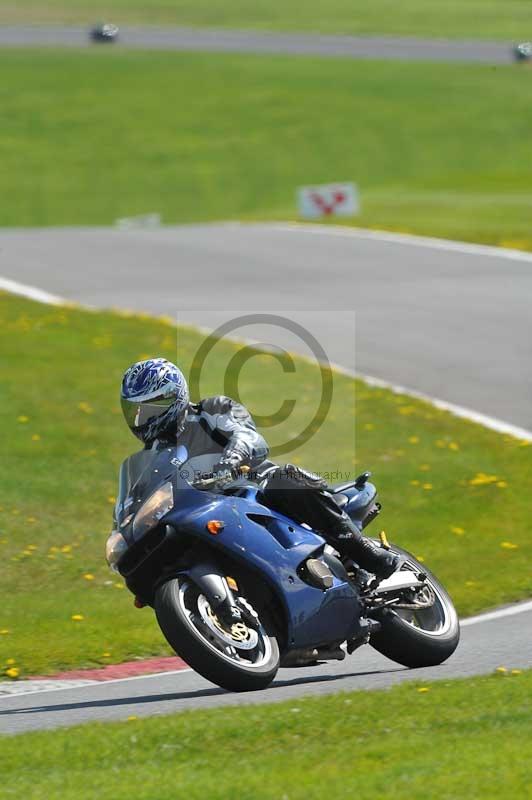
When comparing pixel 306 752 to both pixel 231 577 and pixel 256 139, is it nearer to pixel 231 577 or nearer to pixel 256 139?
pixel 231 577

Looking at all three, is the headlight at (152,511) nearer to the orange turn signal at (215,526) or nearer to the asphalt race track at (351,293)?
the orange turn signal at (215,526)

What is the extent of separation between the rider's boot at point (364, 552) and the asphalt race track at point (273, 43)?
58.2m

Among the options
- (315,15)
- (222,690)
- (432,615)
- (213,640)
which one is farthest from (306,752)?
(315,15)

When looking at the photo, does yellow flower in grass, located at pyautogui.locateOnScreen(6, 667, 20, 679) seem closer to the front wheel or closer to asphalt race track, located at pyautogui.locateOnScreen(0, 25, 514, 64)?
the front wheel

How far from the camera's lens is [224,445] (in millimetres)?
8750

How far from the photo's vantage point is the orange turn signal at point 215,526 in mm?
8258

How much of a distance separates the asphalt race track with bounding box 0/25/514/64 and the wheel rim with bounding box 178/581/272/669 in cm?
5909

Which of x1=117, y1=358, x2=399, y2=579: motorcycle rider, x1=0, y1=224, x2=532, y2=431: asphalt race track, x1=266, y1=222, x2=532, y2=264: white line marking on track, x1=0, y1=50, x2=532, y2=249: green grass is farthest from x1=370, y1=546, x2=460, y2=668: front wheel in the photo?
x1=0, y1=50, x2=532, y2=249: green grass

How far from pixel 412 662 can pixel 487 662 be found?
0.49 metres

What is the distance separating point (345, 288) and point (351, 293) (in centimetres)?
49

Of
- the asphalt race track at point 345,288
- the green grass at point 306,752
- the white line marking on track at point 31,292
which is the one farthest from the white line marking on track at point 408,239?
the green grass at point 306,752

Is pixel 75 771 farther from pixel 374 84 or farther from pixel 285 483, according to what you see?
pixel 374 84

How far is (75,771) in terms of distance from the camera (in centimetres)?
685

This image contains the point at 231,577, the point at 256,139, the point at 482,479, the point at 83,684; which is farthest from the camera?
the point at 256,139
